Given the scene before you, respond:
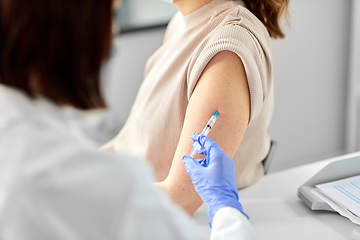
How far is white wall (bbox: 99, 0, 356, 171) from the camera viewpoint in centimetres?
217

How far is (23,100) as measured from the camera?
0.43m

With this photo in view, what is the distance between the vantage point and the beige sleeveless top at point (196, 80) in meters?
0.78

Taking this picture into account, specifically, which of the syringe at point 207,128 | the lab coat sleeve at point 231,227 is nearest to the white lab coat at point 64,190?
the lab coat sleeve at point 231,227

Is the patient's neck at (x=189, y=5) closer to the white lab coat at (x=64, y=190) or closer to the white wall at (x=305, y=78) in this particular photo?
the white lab coat at (x=64, y=190)

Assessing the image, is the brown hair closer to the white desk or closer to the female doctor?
the white desk

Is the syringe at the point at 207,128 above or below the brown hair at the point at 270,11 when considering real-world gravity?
below

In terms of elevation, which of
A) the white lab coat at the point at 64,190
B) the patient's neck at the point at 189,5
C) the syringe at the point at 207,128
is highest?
the patient's neck at the point at 189,5

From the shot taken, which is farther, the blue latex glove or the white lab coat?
the blue latex glove

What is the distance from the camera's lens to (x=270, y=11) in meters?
0.97

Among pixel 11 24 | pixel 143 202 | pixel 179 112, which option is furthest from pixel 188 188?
pixel 11 24

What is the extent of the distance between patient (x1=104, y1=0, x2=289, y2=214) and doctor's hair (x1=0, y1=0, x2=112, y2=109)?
0.35 m

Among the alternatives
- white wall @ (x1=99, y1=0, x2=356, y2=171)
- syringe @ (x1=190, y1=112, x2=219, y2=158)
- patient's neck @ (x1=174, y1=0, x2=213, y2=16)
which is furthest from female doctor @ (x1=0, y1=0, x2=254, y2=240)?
white wall @ (x1=99, y1=0, x2=356, y2=171)

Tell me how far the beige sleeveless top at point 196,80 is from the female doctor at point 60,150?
15.5 inches

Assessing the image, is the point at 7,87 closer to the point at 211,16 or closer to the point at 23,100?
the point at 23,100
